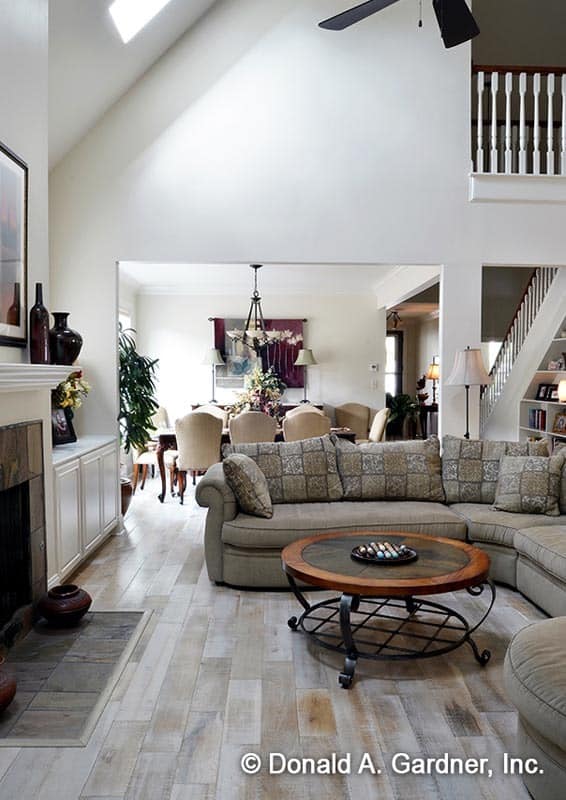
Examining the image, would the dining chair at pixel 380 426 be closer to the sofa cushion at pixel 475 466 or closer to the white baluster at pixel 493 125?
the sofa cushion at pixel 475 466

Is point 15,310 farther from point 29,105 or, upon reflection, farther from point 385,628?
point 385,628

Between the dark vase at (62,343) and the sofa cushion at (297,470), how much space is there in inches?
47.9

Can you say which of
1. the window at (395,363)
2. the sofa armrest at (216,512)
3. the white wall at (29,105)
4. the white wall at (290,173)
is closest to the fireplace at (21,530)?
the white wall at (29,105)

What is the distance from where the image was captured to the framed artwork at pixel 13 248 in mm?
3053

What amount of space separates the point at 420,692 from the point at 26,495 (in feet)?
7.09

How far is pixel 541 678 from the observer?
1937 mm

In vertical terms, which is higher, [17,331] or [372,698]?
[17,331]

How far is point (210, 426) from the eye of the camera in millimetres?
6410

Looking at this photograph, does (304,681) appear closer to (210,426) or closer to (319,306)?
(210,426)

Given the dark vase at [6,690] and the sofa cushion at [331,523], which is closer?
the dark vase at [6,690]

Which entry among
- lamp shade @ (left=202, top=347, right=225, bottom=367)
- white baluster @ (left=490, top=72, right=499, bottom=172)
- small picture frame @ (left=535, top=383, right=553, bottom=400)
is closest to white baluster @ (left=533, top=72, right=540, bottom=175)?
white baluster @ (left=490, top=72, right=499, bottom=172)

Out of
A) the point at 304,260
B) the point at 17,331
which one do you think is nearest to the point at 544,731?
the point at 17,331

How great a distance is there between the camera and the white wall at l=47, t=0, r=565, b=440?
5137 mm

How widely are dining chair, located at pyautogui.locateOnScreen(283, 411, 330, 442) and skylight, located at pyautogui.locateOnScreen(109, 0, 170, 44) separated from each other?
3.83 metres
